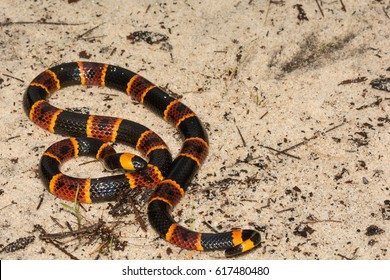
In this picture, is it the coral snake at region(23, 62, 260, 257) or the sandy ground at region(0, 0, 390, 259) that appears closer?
the coral snake at region(23, 62, 260, 257)

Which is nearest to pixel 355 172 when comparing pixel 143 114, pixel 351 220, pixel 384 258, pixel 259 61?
pixel 351 220

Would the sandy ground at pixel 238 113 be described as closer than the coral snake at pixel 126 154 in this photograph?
No

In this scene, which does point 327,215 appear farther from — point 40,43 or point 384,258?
point 40,43

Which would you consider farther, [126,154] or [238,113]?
[238,113]
